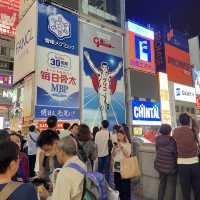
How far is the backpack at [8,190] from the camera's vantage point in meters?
1.34

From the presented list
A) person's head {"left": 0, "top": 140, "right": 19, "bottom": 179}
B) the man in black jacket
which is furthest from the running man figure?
person's head {"left": 0, "top": 140, "right": 19, "bottom": 179}

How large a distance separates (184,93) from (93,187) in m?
15.0

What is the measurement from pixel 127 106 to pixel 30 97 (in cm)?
442

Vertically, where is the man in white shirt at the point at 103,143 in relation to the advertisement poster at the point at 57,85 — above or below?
below

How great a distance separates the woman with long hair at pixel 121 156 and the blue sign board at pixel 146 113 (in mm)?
6685

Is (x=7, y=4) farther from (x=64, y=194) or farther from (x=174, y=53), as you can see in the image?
(x=64, y=194)

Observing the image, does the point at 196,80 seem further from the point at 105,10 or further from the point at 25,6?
the point at 25,6

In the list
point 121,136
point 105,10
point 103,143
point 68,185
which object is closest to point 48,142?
point 68,185

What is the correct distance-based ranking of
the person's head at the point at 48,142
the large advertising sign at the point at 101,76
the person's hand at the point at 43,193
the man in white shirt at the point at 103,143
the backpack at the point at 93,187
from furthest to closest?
the large advertising sign at the point at 101,76
the man in white shirt at the point at 103,143
the person's head at the point at 48,142
the person's hand at the point at 43,193
the backpack at the point at 93,187

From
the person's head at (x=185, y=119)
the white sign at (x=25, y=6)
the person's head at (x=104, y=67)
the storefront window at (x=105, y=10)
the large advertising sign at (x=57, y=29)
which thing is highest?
the storefront window at (x=105, y=10)

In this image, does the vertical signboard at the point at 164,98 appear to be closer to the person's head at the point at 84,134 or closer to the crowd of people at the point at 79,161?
the crowd of people at the point at 79,161

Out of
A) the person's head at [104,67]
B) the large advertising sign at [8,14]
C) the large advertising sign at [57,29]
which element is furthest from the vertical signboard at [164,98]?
the large advertising sign at [8,14]

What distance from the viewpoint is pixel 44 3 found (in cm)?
866

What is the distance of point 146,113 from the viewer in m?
11.9
